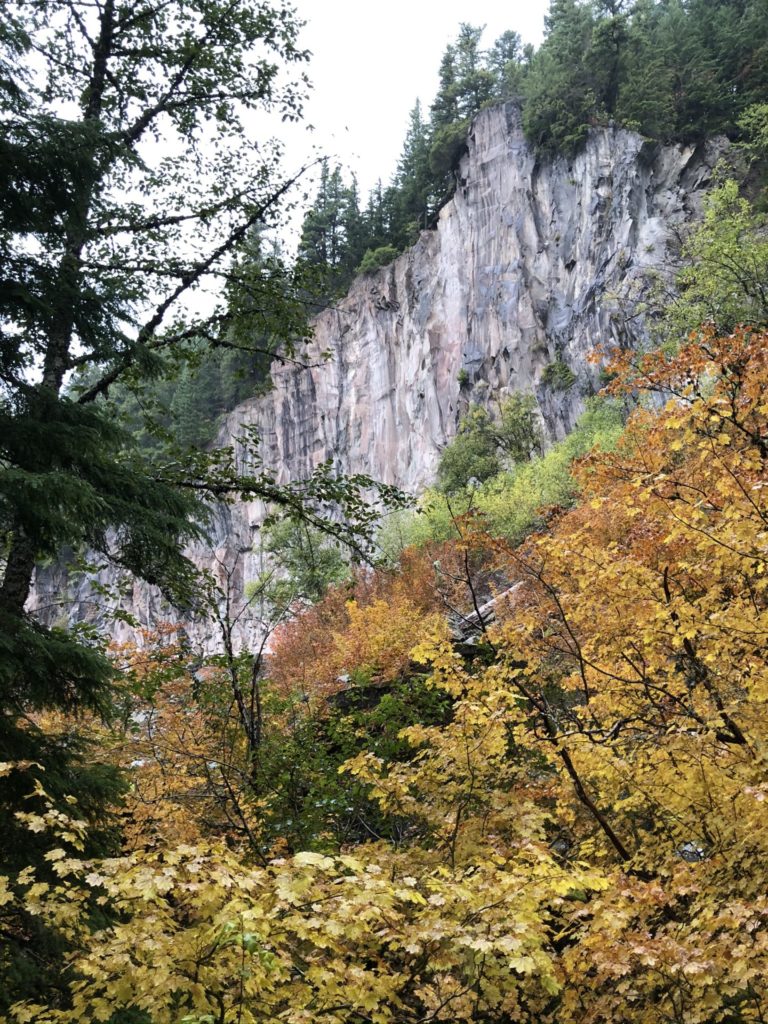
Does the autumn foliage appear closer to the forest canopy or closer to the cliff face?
the forest canopy

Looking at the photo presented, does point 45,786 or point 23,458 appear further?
point 23,458

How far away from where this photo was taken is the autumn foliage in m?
2.70

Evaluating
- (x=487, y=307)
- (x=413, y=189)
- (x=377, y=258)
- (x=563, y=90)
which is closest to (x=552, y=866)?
(x=487, y=307)

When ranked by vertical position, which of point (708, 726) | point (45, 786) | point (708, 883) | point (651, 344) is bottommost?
point (708, 883)

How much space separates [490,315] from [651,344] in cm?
1161

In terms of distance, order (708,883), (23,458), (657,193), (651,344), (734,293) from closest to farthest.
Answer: (708,883) → (23,458) → (734,293) → (651,344) → (657,193)

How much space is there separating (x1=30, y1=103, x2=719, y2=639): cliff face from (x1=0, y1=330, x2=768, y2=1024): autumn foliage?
983 inches

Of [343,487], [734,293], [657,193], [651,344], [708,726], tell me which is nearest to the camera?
→ [708,726]

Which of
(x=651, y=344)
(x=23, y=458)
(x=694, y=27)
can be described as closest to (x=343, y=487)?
(x=23, y=458)

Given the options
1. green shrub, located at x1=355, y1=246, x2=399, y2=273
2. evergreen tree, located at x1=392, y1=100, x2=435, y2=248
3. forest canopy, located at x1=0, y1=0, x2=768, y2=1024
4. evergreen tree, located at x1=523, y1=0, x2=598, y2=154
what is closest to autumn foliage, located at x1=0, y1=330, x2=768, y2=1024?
forest canopy, located at x1=0, y1=0, x2=768, y2=1024

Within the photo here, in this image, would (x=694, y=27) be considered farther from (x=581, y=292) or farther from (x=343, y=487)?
(x=343, y=487)

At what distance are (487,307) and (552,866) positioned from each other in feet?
123

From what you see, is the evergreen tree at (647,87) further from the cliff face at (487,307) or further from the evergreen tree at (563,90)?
the evergreen tree at (563,90)

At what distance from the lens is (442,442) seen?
130 feet
